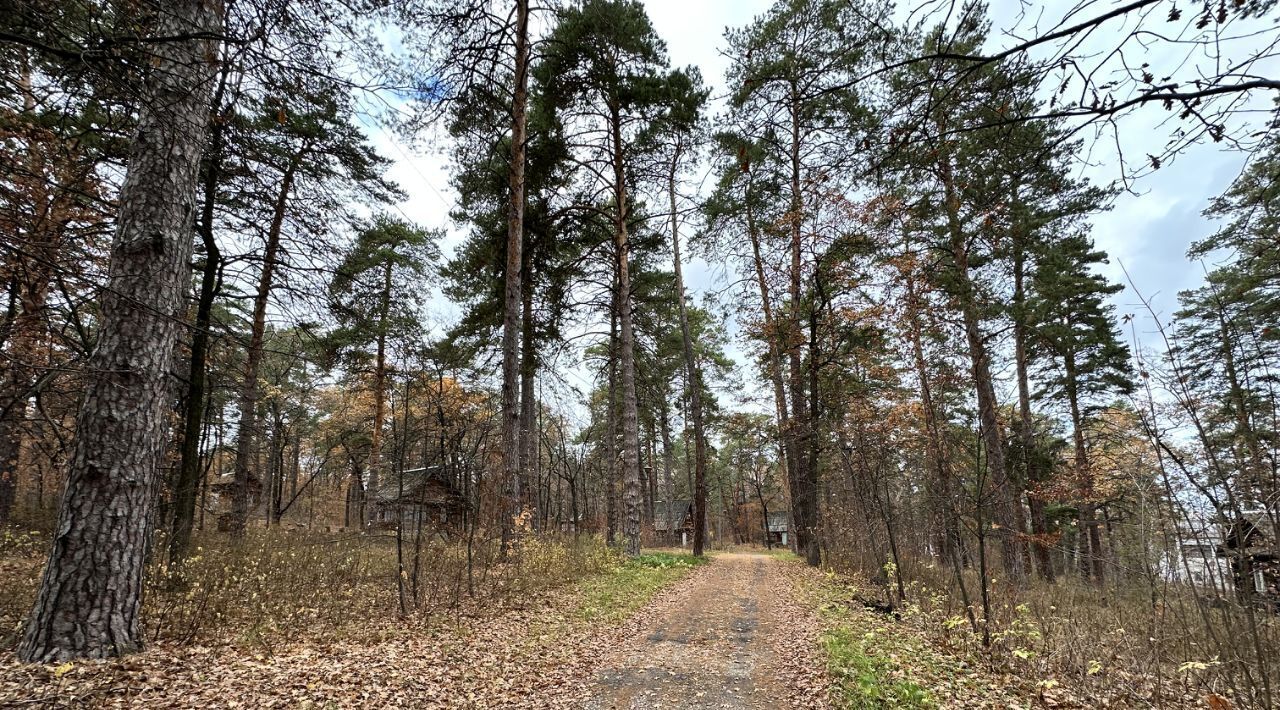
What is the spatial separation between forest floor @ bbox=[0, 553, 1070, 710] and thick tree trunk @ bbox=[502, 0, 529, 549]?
122 inches

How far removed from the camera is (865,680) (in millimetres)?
4277

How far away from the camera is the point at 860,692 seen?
4.24 metres

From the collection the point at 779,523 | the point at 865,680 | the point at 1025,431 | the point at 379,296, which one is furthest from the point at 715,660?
the point at 779,523

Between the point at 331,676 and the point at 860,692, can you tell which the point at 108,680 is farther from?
the point at 860,692

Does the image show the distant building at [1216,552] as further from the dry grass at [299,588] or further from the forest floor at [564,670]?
the dry grass at [299,588]

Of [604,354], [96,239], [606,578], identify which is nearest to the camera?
[96,239]

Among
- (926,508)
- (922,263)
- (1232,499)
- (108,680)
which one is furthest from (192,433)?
(922,263)

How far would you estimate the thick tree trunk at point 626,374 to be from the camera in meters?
13.1

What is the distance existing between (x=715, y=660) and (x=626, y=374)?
893 centimetres

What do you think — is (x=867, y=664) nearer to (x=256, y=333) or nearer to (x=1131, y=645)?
(x=1131, y=645)

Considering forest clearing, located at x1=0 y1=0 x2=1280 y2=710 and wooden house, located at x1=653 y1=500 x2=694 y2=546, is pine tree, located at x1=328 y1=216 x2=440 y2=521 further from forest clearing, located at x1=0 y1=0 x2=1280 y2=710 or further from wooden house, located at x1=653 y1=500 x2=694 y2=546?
wooden house, located at x1=653 y1=500 x2=694 y2=546

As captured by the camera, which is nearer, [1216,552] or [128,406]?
[1216,552]

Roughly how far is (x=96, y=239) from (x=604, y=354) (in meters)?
16.0

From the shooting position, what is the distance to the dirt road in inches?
182
